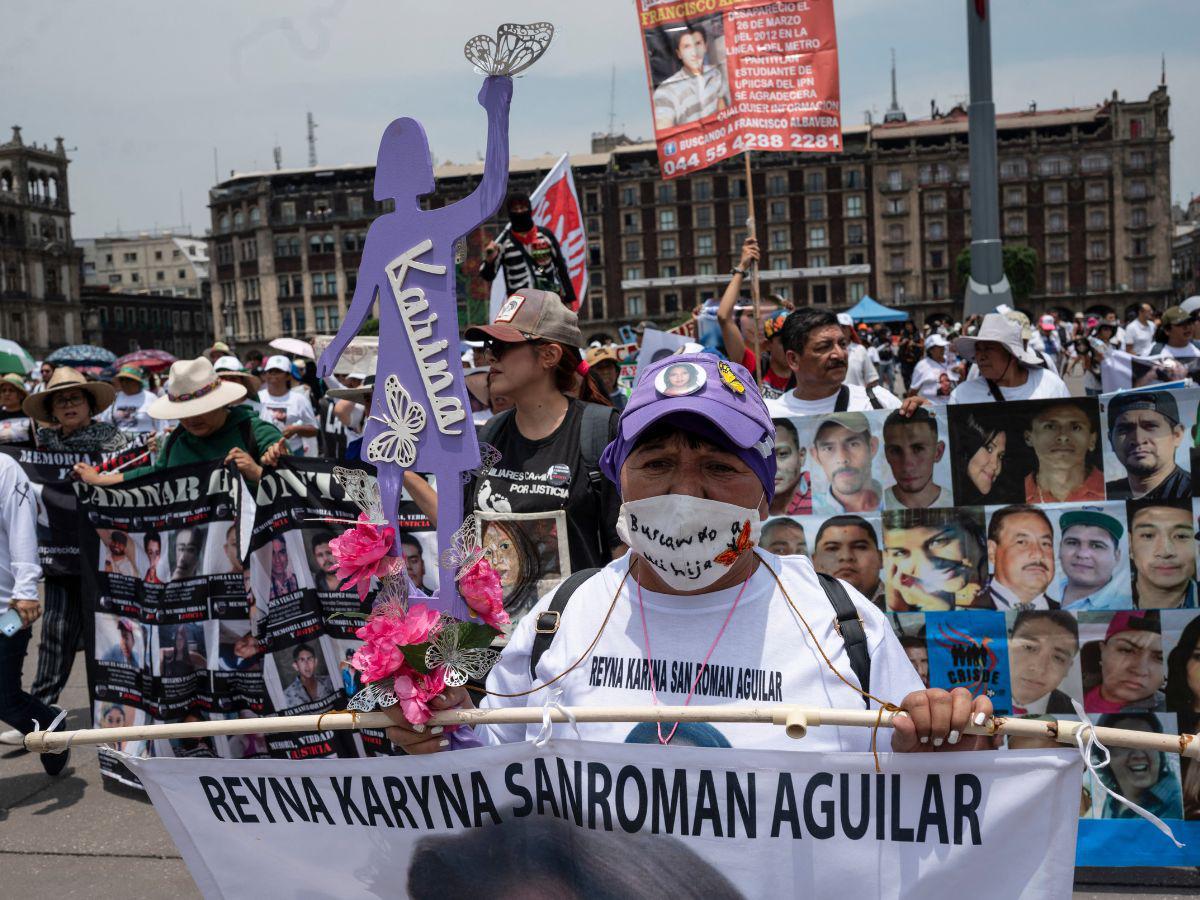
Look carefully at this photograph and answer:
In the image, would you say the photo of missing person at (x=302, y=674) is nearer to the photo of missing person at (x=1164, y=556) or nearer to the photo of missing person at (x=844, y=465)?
the photo of missing person at (x=844, y=465)

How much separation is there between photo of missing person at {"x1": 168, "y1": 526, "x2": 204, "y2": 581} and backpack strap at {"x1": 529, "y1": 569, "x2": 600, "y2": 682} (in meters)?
3.62

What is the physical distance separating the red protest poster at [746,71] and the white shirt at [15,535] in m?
3.96

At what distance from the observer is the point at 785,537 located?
458 cm

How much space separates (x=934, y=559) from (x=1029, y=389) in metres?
1.52

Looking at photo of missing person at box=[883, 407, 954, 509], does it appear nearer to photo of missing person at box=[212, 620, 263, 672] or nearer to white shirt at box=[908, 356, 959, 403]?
photo of missing person at box=[212, 620, 263, 672]

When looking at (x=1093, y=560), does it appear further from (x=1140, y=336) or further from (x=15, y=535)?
(x=1140, y=336)

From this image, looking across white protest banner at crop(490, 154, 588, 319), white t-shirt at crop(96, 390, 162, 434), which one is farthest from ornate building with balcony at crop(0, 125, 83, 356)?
white protest banner at crop(490, 154, 588, 319)

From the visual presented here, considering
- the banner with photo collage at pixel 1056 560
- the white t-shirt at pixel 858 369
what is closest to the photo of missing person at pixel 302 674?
the banner with photo collage at pixel 1056 560

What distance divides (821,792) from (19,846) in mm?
4234

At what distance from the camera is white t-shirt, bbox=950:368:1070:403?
5371mm

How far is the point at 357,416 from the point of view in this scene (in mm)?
8391

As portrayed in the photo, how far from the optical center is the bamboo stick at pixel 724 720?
1.73 meters

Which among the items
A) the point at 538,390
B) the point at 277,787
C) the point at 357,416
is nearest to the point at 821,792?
the point at 277,787

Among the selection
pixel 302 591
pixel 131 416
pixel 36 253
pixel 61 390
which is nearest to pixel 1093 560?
pixel 302 591
